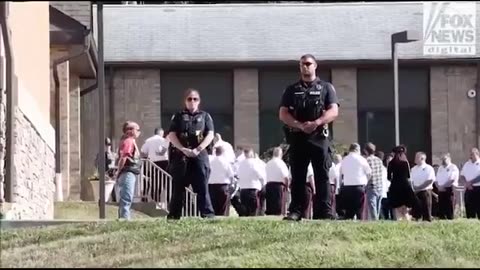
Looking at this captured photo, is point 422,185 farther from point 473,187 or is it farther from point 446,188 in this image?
point 446,188

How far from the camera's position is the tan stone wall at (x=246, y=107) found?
31.3 meters

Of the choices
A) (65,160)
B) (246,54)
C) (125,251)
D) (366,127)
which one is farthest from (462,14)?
(125,251)

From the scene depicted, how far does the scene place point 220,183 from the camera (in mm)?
19188

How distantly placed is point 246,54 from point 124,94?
3.52 meters

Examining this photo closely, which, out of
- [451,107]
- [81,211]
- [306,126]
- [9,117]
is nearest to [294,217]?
[306,126]

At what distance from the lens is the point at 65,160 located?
24.6 metres

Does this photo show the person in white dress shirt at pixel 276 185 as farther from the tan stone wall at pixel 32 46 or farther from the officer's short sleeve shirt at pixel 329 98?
the officer's short sleeve shirt at pixel 329 98

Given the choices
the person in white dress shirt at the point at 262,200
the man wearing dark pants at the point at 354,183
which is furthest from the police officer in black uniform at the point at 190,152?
the person in white dress shirt at the point at 262,200

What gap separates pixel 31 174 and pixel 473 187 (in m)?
8.74

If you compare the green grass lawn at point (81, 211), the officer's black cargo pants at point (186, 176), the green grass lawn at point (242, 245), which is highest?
the officer's black cargo pants at point (186, 176)

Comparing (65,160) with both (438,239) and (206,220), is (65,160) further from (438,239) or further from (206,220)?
(438,239)

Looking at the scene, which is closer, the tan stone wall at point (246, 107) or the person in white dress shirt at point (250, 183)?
the person in white dress shirt at point (250, 183)

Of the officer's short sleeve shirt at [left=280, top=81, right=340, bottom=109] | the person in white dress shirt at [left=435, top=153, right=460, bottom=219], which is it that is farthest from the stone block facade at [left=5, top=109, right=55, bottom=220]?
the person in white dress shirt at [left=435, top=153, right=460, bottom=219]

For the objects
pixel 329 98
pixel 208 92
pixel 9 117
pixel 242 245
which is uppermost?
pixel 208 92
